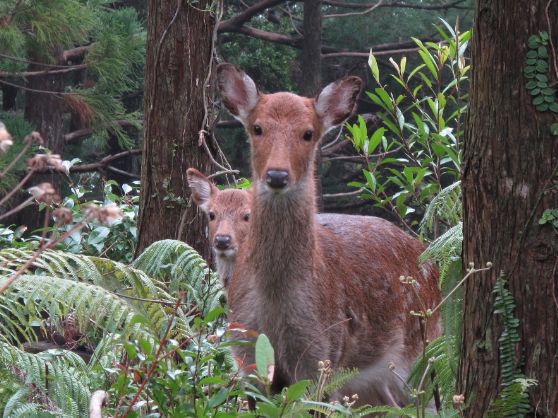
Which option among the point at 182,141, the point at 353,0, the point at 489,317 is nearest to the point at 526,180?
the point at 489,317

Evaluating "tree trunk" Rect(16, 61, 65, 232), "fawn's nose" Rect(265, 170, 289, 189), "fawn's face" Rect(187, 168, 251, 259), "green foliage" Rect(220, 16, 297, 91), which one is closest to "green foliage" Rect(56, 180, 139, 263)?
"fawn's face" Rect(187, 168, 251, 259)

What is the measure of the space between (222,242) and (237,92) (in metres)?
1.69

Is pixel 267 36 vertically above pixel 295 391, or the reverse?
pixel 267 36

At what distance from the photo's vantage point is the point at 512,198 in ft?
12.0

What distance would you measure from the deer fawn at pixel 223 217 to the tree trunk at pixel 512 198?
3.92 meters

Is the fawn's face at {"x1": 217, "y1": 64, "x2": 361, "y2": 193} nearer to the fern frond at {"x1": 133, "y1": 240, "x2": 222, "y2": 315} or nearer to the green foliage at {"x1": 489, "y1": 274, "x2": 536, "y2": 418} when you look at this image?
the fern frond at {"x1": 133, "y1": 240, "x2": 222, "y2": 315}

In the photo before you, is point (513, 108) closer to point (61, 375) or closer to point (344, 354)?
point (61, 375)

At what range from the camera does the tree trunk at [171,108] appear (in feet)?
24.9

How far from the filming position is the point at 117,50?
1450 centimetres

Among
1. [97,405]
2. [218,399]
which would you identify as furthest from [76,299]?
[97,405]

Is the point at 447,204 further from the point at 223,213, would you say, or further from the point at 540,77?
the point at 223,213

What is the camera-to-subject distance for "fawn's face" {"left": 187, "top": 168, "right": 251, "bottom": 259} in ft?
25.5

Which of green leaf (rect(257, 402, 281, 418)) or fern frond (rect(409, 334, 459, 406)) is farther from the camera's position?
fern frond (rect(409, 334, 459, 406))

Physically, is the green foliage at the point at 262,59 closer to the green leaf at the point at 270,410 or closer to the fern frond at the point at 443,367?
the fern frond at the point at 443,367
